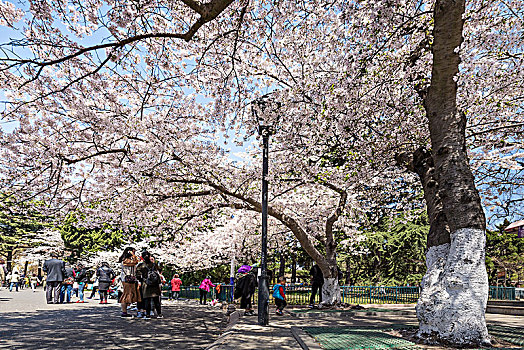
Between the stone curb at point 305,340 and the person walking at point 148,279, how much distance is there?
16.2 feet

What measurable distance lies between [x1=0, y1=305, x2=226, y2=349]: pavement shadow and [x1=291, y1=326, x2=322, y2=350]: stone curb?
1823mm

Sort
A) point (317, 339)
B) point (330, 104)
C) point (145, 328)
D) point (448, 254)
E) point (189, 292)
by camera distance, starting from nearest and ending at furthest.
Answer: point (448, 254) → point (317, 339) → point (145, 328) → point (330, 104) → point (189, 292)

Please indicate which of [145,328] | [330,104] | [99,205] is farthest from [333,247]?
[99,205]

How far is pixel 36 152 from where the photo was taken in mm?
11273

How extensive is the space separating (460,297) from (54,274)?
15.7 m

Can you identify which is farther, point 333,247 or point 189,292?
point 189,292

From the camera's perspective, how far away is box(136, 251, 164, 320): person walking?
11625 mm

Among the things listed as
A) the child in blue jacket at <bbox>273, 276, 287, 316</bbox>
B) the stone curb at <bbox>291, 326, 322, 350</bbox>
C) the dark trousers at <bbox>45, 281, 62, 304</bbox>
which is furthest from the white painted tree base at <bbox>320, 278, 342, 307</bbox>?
the dark trousers at <bbox>45, 281, 62, 304</bbox>

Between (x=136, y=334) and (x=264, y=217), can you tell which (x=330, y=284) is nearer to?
(x=264, y=217)

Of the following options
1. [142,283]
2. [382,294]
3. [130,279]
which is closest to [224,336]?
[142,283]

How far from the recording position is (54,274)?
16297 mm

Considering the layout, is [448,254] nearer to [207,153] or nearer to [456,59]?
[456,59]

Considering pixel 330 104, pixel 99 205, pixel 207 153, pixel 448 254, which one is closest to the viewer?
pixel 448 254

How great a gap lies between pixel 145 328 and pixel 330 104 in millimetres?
7488
